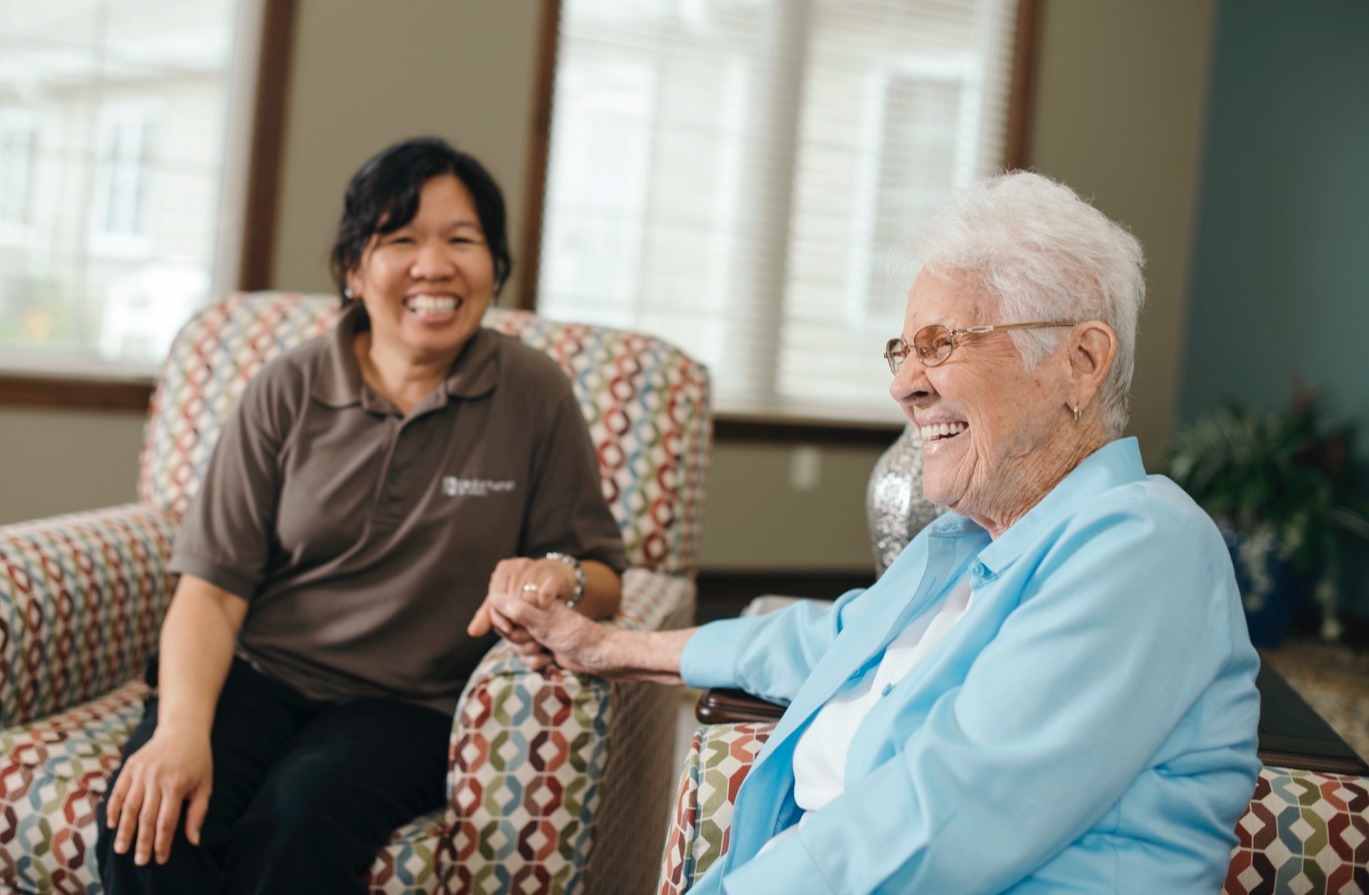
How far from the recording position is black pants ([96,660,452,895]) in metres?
1.38

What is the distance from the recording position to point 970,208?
3.75 ft

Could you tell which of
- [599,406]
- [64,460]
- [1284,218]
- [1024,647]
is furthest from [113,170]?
[1284,218]

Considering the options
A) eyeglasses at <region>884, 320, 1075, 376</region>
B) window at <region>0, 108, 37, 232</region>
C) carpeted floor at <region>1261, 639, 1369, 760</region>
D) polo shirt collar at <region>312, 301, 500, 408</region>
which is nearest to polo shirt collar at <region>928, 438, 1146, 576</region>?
eyeglasses at <region>884, 320, 1075, 376</region>

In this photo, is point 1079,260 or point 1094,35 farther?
point 1094,35

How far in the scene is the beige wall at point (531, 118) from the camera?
136 inches

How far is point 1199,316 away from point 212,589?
4406 mm

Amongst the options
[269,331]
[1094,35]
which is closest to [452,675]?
[269,331]

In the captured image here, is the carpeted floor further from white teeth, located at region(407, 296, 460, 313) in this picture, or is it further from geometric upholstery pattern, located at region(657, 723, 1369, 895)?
white teeth, located at region(407, 296, 460, 313)

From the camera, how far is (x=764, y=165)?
4.32 metres

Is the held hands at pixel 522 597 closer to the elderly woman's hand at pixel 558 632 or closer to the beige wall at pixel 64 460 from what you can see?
the elderly woman's hand at pixel 558 632

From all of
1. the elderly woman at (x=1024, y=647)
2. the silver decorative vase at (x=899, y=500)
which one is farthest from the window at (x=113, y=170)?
the elderly woman at (x=1024, y=647)

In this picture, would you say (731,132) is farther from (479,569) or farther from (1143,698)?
(1143,698)

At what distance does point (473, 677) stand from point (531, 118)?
267cm

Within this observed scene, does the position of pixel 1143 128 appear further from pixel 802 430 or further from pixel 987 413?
pixel 987 413
